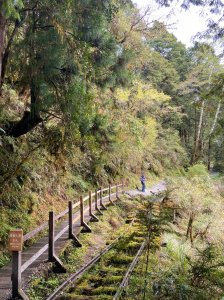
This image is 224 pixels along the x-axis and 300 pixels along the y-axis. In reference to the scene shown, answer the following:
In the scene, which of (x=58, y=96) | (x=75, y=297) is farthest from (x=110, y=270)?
(x=58, y=96)

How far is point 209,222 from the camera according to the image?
14.0 metres

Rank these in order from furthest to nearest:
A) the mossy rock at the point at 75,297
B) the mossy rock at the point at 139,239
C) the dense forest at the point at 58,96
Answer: the mossy rock at the point at 139,239 → the dense forest at the point at 58,96 → the mossy rock at the point at 75,297

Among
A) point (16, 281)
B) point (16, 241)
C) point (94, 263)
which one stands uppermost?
point (16, 241)

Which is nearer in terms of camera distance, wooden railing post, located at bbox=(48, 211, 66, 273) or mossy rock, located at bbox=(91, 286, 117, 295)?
mossy rock, located at bbox=(91, 286, 117, 295)

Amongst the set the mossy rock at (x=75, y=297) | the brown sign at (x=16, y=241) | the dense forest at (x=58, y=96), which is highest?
the dense forest at (x=58, y=96)

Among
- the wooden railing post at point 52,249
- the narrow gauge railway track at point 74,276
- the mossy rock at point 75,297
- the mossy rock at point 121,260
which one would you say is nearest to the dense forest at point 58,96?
the wooden railing post at point 52,249

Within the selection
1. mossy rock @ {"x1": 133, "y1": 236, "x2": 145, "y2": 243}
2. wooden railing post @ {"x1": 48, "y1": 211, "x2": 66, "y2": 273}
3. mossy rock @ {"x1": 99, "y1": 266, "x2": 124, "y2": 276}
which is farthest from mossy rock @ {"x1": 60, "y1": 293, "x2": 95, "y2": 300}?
mossy rock @ {"x1": 133, "y1": 236, "x2": 145, "y2": 243}

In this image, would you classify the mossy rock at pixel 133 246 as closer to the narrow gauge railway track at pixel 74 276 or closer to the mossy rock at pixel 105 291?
the narrow gauge railway track at pixel 74 276

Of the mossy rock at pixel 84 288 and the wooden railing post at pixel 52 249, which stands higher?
the wooden railing post at pixel 52 249

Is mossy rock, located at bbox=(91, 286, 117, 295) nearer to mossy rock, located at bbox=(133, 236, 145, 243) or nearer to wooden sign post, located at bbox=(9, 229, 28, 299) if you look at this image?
wooden sign post, located at bbox=(9, 229, 28, 299)

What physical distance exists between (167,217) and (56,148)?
5.31m

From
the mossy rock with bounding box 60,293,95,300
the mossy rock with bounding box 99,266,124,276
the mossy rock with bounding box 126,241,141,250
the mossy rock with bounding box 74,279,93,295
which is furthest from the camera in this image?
the mossy rock with bounding box 126,241,141,250

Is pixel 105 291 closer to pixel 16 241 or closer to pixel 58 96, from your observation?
pixel 16 241

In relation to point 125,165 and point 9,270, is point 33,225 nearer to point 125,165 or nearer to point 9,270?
point 9,270
